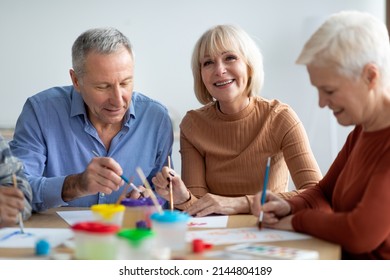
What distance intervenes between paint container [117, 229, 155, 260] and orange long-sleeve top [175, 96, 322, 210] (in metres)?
1.00

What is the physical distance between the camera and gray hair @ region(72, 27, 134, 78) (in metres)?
2.21

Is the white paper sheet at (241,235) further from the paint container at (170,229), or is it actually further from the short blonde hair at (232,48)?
the short blonde hair at (232,48)

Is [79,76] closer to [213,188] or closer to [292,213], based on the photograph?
[213,188]

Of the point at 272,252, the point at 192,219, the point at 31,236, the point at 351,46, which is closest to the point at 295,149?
the point at 192,219

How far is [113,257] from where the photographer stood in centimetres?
133

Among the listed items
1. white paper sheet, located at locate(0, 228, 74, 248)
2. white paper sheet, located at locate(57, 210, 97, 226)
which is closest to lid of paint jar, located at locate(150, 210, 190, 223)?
white paper sheet, located at locate(0, 228, 74, 248)

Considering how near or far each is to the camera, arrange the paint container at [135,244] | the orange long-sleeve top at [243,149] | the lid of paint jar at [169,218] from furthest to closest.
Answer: the orange long-sleeve top at [243,149] → the lid of paint jar at [169,218] → the paint container at [135,244]

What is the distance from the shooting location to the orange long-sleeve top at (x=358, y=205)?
4.75 feet

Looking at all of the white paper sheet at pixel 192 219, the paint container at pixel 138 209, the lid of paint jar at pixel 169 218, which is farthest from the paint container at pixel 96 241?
the white paper sheet at pixel 192 219

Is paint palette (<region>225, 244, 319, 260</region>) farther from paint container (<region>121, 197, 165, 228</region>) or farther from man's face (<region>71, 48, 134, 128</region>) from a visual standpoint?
man's face (<region>71, 48, 134, 128</region>)

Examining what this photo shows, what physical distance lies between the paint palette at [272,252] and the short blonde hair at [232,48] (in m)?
1.09

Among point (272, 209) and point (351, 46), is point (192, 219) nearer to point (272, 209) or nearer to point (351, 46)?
point (272, 209)

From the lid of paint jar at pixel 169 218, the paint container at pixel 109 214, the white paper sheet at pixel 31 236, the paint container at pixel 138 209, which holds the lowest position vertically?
the white paper sheet at pixel 31 236

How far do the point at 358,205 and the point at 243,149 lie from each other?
966 mm
